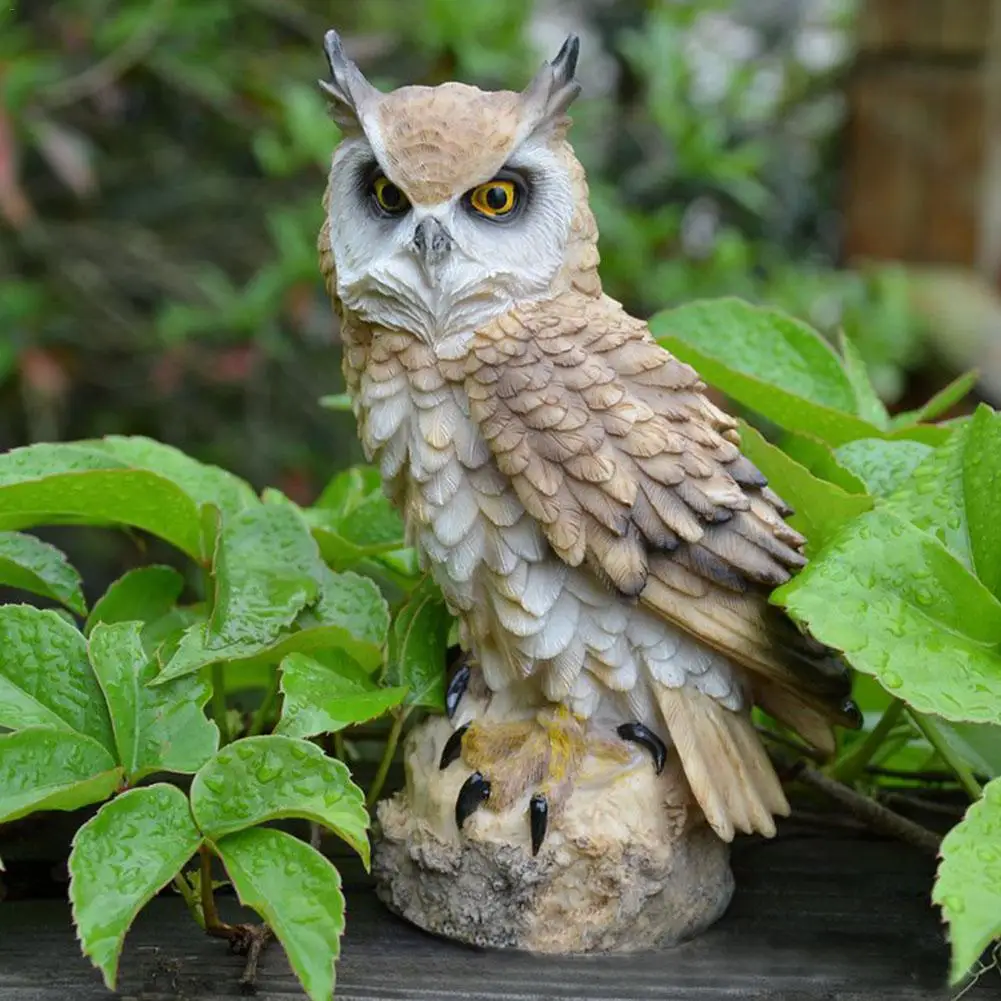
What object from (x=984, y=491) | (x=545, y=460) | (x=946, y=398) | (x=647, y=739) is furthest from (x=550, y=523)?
(x=946, y=398)

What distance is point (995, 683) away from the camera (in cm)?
68

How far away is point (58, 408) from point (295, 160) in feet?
1.92

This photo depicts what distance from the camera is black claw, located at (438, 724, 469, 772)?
0.81 metres

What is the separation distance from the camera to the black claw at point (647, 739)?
0.78 meters

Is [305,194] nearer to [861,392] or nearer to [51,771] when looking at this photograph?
[861,392]

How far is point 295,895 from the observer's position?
62 cm

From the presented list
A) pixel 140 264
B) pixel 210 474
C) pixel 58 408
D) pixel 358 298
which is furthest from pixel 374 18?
pixel 358 298

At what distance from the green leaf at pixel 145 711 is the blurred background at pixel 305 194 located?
3.72 feet

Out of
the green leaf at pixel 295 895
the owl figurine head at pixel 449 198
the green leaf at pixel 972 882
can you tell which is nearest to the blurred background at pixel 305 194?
the owl figurine head at pixel 449 198

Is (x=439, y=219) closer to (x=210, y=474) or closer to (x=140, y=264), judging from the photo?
(x=210, y=474)

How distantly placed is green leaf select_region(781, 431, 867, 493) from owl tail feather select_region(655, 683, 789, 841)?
19 centimetres

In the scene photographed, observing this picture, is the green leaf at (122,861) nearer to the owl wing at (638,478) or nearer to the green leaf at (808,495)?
the owl wing at (638,478)

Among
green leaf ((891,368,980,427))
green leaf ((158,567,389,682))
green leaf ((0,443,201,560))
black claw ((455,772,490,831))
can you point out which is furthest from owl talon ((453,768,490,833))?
green leaf ((891,368,980,427))

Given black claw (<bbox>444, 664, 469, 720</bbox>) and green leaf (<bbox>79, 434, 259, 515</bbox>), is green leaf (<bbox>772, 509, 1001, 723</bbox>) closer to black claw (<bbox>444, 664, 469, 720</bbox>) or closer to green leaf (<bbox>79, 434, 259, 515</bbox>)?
black claw (<bbox>444, 664, 469, 720</bbox>)
